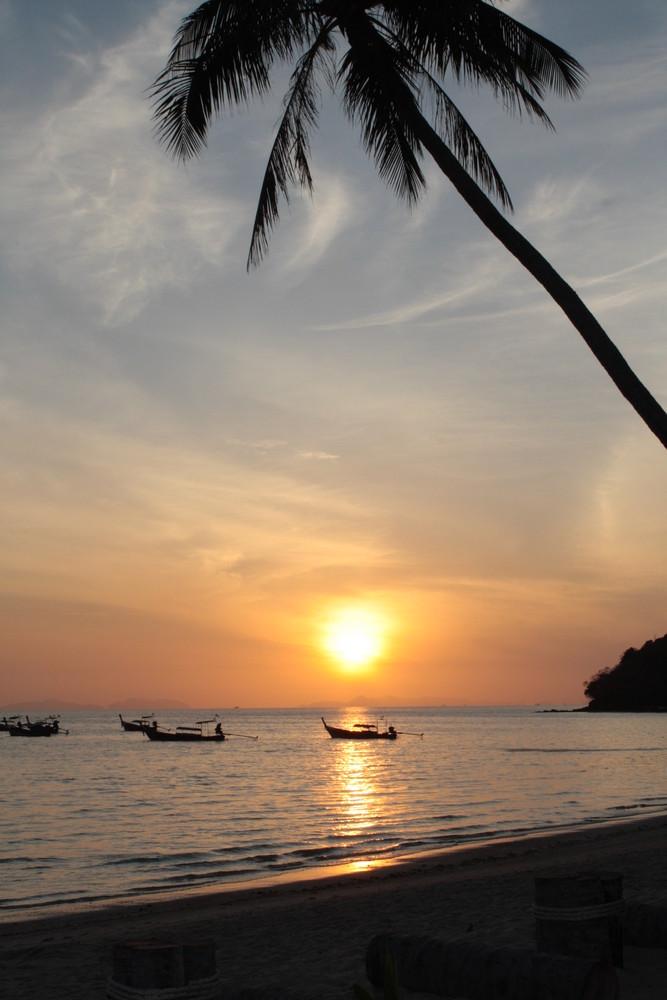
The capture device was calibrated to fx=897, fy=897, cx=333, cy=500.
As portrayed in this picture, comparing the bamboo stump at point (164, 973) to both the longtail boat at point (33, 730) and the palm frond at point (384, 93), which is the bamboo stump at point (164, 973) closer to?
the palm frond at point (384, 93)

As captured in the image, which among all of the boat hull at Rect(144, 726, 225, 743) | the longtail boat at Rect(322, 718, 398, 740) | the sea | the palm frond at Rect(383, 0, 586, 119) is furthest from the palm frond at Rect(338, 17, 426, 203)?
the longtail boat at Rect(322, 718, 398, 740)

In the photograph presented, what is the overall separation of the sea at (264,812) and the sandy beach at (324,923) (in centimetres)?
207

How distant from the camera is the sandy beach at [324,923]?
8.90 m

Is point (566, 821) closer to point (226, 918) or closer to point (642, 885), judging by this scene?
point (642, 885)

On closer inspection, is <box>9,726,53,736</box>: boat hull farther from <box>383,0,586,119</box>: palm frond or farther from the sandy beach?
<box>383,0,586,119</box>: palm frond

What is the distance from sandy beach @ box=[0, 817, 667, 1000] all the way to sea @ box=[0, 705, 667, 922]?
2070mm

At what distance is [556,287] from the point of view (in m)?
8.42

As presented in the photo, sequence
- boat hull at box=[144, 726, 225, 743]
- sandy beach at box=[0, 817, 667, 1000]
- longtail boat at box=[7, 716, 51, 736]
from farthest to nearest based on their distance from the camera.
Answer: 1. longtail boat at box=[7, 716, 51, 736]
2. boat hull at box=[144, 726, 225, 743]
3. sandy beach at box=[0, 817, 667, 1000]

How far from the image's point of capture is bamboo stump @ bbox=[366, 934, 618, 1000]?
17.7ft

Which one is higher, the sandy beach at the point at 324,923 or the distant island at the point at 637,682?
the distant island at the point at 637,682

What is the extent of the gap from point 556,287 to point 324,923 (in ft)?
29.0

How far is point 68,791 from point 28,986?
1448 inches

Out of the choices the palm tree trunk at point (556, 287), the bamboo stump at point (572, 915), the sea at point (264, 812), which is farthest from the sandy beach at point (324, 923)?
the palm tree trunk at point (556, 287)

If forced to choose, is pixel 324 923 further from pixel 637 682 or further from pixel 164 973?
pixel 637 682
